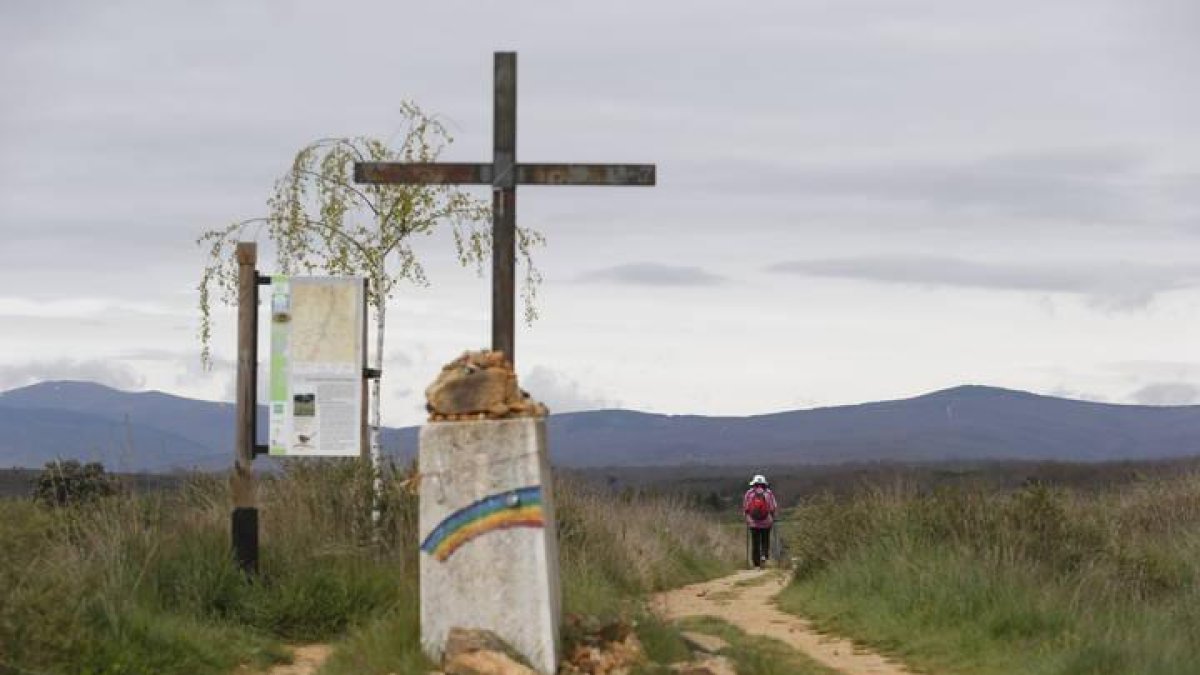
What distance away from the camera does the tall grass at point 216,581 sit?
39.2 ft

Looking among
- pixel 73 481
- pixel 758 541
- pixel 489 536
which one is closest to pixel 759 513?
pixel 758 541

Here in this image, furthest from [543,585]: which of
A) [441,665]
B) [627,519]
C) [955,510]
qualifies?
[627,519]

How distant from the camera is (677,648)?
41.9 ft

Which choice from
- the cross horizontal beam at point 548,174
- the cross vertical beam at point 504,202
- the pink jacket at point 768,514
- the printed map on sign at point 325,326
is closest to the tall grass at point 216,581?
the printed map on sign at point 325,326

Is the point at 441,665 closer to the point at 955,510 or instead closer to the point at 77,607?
the point at 77,607

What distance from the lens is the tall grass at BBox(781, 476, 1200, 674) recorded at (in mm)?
13648

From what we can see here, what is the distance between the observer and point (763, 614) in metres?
17.8

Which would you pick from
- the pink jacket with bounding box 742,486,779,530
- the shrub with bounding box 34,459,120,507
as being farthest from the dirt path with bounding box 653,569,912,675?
the shrub with bounding box 34,459,120,507

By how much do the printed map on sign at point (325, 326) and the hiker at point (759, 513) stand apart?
12.7 m

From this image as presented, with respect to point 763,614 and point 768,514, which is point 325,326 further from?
point 768,514

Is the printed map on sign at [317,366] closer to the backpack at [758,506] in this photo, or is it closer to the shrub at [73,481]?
the shrub at [73,481]

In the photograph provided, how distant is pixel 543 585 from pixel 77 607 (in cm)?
343

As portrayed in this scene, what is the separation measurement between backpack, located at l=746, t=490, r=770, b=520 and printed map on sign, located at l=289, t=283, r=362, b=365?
1265cm

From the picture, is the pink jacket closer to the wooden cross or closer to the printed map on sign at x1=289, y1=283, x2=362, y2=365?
the printed map on sign at x1=289, y1=283, x2=362, y2=365
